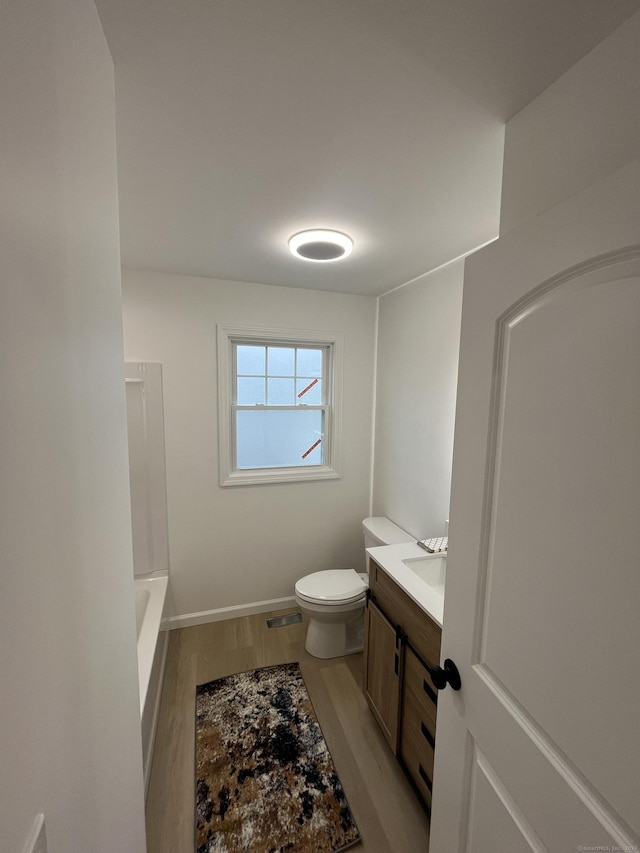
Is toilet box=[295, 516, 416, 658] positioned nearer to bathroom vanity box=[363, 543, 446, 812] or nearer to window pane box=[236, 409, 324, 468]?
bathroom vanity box=[363, 543, 446, 812]

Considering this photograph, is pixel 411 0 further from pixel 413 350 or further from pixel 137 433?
pixel 137 433

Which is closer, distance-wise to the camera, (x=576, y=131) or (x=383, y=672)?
(x=576, y=131)

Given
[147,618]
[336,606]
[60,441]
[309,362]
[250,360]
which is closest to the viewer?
[60,441]

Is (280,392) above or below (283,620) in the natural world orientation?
above

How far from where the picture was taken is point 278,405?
2678mm

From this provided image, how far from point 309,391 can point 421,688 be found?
6.40ft

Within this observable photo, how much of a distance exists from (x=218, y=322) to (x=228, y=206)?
1011 mm

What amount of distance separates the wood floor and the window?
3.49ft

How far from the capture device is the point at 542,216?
71 cm

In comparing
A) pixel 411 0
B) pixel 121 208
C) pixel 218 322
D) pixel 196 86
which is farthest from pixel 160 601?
pixel 411 0

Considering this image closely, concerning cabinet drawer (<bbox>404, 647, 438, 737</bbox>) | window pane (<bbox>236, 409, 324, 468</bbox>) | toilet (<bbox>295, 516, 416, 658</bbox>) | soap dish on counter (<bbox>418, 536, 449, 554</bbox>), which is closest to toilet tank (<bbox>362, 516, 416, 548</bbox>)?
toilet (<bbox>295, 516, 416, 658</bbox>)

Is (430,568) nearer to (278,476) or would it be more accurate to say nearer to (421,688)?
(421,688)

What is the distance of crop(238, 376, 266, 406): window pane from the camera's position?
8.50 ft

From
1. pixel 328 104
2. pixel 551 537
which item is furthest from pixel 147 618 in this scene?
pixel 328 104
